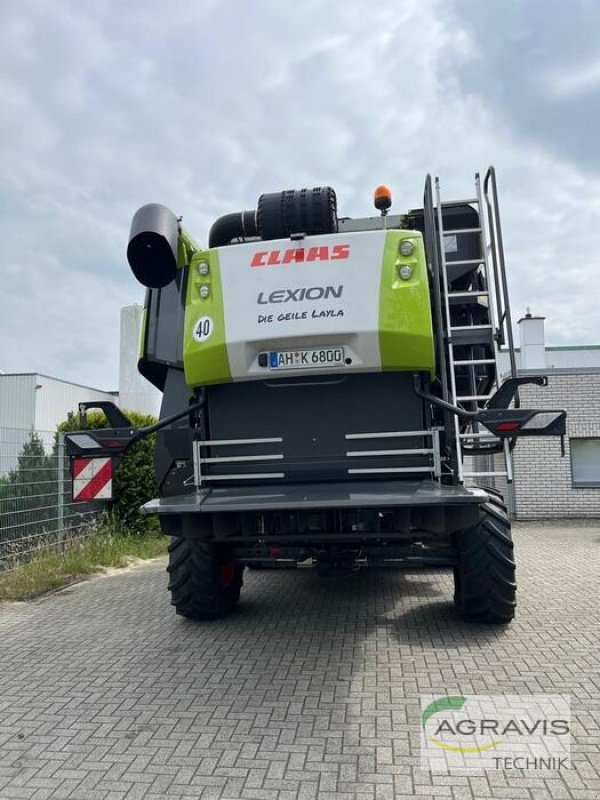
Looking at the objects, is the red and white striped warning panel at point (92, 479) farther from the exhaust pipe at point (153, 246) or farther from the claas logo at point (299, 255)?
the claas logo at point (299, 255)

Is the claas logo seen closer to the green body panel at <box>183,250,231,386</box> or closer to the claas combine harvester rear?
the claas combine harvester rear

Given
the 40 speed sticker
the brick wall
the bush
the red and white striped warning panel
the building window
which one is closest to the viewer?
the 40 speed sticker

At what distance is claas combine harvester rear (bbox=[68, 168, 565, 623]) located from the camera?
4094mm

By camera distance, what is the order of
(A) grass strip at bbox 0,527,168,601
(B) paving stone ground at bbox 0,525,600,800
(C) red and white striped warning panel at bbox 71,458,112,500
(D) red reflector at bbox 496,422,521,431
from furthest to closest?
(C) red and white striped warning panel at bbox 71,458,112,500
(A) grass strip at bbox 0,527,168,601
(D) red reflector at bbox 496,422,521,431
(B) paving stone ground at bbox 0,525,600,800

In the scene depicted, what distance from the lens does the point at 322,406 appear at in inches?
177

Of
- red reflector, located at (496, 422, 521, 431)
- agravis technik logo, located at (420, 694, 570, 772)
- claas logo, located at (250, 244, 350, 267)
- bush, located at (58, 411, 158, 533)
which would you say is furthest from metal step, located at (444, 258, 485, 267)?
bush, located at (58, 411, 158, 533)

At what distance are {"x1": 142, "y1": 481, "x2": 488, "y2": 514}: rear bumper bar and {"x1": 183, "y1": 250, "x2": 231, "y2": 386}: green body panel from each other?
0.82 metres

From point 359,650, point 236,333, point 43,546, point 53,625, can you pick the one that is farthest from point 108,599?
point 236,333

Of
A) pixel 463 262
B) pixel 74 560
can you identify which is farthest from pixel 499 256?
pixel 74 560

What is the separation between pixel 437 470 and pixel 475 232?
2.20 meters

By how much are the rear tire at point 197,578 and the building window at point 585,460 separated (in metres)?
9.43

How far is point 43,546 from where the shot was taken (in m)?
7.88

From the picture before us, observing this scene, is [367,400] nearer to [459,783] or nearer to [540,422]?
[540,422]

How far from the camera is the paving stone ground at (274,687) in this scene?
275cm
